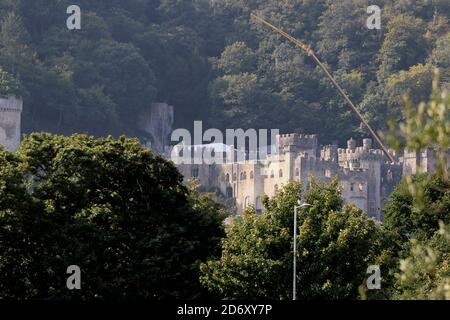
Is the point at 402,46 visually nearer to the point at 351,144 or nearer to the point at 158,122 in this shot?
the point at 351,144

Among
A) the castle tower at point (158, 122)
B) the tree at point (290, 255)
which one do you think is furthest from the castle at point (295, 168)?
the tree at point (290, 255)

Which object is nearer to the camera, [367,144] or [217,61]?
[367,144]

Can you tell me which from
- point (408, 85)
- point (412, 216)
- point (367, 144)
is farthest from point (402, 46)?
point (412, 216)

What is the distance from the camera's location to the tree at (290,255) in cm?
5591

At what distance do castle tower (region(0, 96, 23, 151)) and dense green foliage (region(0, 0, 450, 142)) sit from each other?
12.9ft

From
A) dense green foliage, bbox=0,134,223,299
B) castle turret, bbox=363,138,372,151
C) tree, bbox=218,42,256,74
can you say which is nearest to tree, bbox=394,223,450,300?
dense green foliage, bbox=0,134,223,299

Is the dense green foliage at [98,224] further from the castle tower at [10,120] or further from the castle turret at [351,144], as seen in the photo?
the castle turret at [351,144]

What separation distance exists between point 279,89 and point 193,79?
812cm

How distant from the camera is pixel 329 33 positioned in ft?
597

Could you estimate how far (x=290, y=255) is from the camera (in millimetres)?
56594

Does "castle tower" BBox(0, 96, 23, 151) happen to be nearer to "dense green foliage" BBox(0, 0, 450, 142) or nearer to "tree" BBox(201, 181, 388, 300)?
"dense green foliage" BBox(0, 0, 450, 142)

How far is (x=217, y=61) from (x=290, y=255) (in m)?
121

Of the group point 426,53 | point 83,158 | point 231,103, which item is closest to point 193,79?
point 231,103

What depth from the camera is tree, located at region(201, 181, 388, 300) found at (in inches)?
2201
